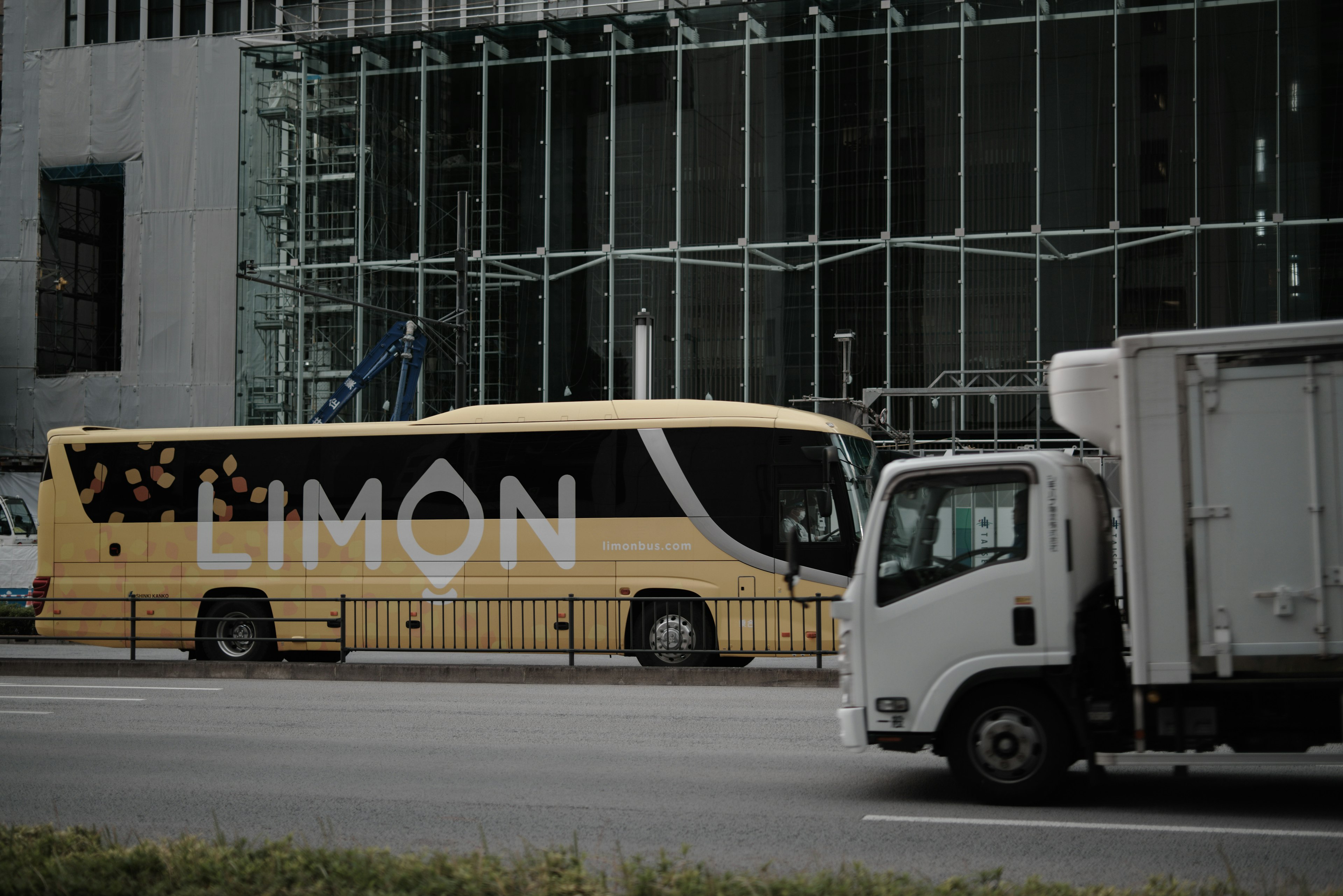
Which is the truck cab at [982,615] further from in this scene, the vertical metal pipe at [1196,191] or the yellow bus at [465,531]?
the vertical metal pipe at [1196,191]

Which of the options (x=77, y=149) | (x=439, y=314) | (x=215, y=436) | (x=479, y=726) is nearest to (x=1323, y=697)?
(x=479, y=726)

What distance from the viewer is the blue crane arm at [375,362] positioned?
2925 cm

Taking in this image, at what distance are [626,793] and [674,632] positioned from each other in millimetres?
8406

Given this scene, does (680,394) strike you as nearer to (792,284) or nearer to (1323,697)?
(792,284)

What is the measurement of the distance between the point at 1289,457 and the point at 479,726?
7.90m

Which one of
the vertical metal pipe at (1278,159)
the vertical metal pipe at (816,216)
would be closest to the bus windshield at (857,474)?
the vertical metal pipe at (816,216)

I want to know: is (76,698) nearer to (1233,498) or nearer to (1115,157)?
(1233,498)

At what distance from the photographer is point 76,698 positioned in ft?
51.5

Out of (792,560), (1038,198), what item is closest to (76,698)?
(792,560)

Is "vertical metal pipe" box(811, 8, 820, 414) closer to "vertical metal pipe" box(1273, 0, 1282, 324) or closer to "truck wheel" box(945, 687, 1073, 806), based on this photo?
"vertical metal pipe" box(1273, 0, 1282, 324)

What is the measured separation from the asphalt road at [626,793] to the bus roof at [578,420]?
15.7 ft

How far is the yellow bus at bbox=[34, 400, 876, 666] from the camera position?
1764cm

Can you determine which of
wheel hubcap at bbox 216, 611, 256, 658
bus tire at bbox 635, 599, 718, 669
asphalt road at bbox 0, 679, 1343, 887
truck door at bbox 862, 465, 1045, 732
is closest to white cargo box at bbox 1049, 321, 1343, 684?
truck door at bbox 862, 465, 1045, 732

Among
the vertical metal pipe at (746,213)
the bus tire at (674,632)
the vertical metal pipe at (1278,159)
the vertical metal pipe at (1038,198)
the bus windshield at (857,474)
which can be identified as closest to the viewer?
the bus tire at (674,632)
